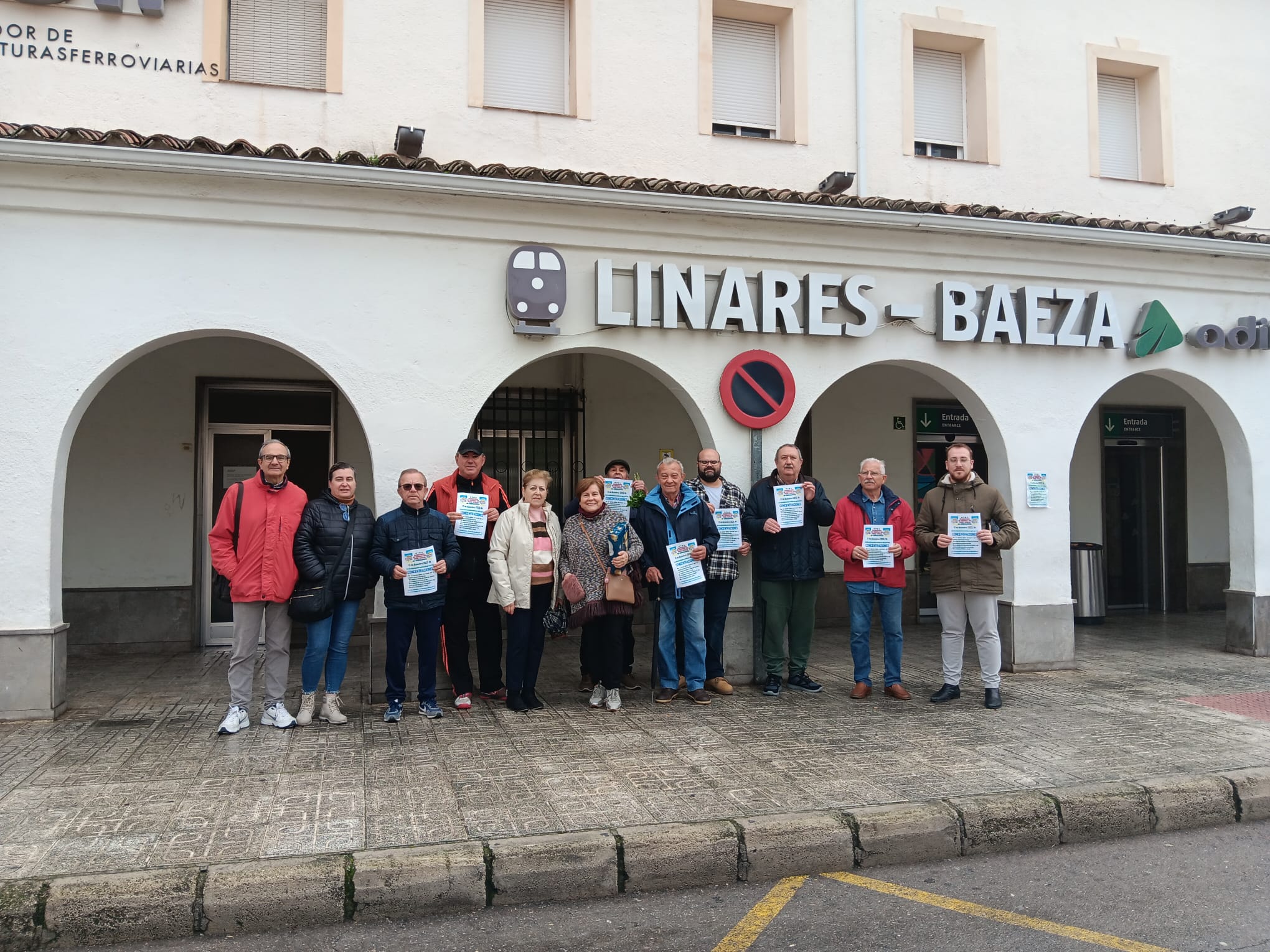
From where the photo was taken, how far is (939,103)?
10266 millimetres

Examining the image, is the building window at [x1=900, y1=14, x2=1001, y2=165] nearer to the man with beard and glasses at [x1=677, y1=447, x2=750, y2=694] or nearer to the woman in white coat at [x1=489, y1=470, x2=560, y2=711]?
the man with beard and glasses at [x1=677, y1=447, x2=750, y2=694]

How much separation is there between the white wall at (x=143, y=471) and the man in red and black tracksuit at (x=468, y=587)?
246 cm

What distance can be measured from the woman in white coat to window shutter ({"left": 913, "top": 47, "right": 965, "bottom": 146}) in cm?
618

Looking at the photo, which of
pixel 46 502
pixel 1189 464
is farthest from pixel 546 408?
pixel 1189 464

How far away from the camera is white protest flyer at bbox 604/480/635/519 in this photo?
26.7ft

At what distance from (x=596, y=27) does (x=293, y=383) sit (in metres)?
4.84

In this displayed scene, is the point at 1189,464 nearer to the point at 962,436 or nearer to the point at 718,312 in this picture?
the point at 962,436

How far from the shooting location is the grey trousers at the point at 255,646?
254 inches

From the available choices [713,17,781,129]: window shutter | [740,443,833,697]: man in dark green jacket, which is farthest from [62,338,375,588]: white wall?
[713,17,781,129]: window shutter

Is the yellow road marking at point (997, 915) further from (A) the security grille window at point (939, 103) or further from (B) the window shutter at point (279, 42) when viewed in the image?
(A) the security grille window at point (939, 103)

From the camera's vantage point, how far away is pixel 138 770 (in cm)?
562

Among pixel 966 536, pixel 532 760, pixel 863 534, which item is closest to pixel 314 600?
pixel 532 760

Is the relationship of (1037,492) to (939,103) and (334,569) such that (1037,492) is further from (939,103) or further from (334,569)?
(334,569)

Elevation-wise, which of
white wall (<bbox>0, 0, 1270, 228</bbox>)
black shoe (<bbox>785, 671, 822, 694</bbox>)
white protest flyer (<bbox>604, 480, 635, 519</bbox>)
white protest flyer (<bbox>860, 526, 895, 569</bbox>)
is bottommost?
black shoe (<bbox>785, 671, 822, 694</bbox>)
